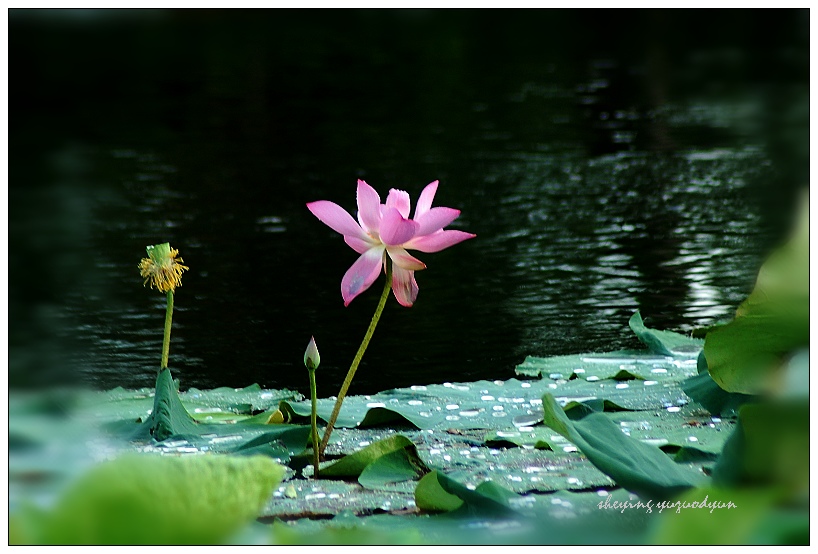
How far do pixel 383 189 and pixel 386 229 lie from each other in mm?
3715

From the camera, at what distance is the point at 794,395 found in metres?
0.39

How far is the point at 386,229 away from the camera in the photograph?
48.1 inches

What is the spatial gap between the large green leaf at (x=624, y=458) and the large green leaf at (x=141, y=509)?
0.56 m

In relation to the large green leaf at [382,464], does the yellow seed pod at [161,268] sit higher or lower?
higher

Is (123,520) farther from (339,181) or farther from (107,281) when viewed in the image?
(339,181)

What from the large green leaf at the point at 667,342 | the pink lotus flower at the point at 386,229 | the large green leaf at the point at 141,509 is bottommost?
the large green leaf at the point at 667,342

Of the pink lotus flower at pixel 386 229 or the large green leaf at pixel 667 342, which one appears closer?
the pink lotus flower at pixel 386 229

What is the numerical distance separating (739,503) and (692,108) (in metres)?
7.82

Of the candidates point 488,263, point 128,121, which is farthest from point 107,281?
point 128,121

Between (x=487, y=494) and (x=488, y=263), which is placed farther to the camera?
(x=488, y=263)

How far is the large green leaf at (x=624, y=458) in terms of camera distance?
945mm

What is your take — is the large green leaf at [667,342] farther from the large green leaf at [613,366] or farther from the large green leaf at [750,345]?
the large green leaf at [750,345]

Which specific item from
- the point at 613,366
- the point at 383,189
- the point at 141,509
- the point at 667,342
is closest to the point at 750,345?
the point at 613,366

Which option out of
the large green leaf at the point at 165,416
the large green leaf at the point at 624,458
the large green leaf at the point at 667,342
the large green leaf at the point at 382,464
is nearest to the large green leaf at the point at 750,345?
the large green leaf at the point at 624,458
